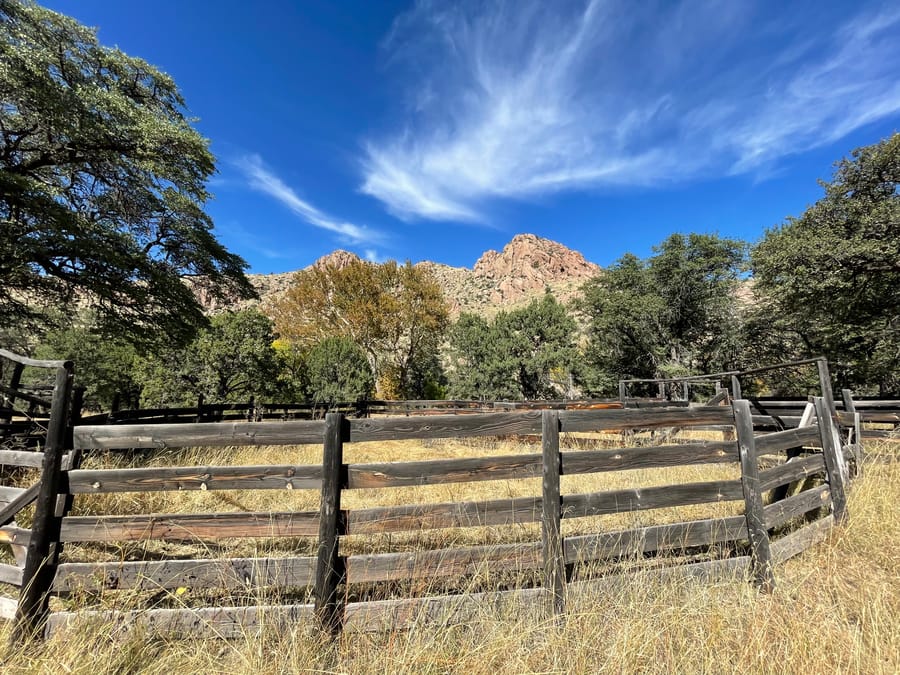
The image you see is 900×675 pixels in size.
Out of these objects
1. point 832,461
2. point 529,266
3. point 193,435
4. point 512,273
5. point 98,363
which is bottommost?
point 832,461

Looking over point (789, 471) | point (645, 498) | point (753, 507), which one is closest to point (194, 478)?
point (645, 498)

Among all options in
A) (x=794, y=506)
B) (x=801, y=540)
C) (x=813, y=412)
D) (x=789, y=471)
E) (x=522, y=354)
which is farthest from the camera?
(x=522, y=354)

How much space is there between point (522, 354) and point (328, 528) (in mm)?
28213

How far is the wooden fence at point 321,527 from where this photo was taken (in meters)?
2.69

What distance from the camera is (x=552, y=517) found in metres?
3.09

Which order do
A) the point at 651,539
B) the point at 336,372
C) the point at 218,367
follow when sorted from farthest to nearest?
the point at 336,372, the point at 218,367, the point at 651,539

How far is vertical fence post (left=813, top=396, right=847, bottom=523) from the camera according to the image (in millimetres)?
4703

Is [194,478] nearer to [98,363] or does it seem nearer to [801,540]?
[801,540]

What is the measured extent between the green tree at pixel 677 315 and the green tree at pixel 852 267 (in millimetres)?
6031

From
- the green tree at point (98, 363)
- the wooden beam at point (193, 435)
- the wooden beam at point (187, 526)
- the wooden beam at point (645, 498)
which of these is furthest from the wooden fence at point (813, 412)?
the green tree at point (98, 363)

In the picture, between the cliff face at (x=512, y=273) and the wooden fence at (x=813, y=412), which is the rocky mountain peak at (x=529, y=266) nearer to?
the cliff face at (x=512, y=273)

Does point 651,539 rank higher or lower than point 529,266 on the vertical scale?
lower

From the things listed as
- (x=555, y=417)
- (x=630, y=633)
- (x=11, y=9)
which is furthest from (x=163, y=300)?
(x=630, y=633)

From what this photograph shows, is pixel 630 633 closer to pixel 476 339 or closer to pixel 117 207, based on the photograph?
pixel 117 207
